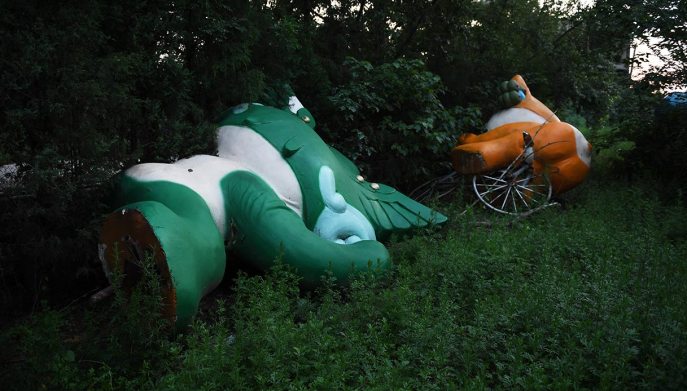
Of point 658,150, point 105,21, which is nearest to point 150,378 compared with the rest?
point 105,21

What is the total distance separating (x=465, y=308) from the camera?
14.2ft

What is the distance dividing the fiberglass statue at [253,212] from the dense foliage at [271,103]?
0.22 meters

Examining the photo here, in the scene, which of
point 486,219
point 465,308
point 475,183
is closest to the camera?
point 465,308

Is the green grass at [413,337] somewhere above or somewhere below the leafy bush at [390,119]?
below

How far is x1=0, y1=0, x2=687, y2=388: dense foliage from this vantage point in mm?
3439

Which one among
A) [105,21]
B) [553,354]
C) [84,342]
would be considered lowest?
[84,342]

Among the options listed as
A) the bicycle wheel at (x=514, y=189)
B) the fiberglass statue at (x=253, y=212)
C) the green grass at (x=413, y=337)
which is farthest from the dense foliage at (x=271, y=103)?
the bicycle wheel at (x=514, y=189)

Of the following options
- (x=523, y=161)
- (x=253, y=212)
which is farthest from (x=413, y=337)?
(x=523, y=161)

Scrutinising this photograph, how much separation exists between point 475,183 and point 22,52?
5.16 m

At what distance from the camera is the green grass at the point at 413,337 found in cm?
318

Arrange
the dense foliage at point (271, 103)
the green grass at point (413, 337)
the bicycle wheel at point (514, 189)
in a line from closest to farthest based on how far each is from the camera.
Result: the green grass at point (413, 337)
the dense foliage at point (271, 103)
the bicycle wheel at point (514, 189)

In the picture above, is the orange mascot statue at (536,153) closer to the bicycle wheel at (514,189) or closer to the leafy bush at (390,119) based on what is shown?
the bicycle wheel at (514,189)

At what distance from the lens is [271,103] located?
6121 mm

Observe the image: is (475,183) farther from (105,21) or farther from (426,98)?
(105,21)
